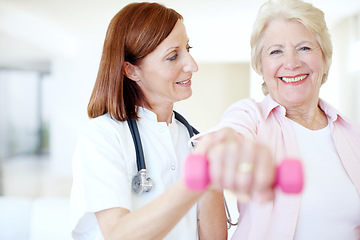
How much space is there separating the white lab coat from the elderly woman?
251 mm

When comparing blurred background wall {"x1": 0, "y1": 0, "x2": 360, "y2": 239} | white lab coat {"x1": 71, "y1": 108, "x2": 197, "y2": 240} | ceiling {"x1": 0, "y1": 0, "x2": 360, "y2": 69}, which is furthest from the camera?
blurred background wall {"x1": 0, "y1": 0, "x2": 360, "y2": 239}

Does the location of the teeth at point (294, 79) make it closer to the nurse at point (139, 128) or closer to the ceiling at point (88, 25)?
the nurse at point (139, 128)

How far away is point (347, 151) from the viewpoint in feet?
4.46

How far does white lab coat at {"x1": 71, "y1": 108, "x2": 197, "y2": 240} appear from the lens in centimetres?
114

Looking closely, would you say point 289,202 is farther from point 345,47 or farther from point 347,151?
point 345,47

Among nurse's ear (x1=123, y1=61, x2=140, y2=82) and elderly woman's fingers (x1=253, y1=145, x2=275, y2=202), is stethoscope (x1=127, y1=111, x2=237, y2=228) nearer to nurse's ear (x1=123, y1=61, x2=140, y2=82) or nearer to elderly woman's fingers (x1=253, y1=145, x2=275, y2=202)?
nurse's ear (x1=123, y1=61, x2=140, y2=82)

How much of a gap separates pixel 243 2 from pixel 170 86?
497cm

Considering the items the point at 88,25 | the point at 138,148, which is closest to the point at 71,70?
the point at 88,25

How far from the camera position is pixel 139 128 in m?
1.44

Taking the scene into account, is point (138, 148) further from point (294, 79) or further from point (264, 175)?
point (264, 175)

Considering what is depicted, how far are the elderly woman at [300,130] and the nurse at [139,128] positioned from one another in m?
0.21

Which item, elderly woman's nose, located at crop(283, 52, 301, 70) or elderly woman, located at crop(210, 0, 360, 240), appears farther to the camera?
elderly woman's nose, located at crop(283, 52, 301, 70)

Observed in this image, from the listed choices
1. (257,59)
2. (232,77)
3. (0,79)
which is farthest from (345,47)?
(0,79)

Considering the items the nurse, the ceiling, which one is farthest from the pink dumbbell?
the ceiling
